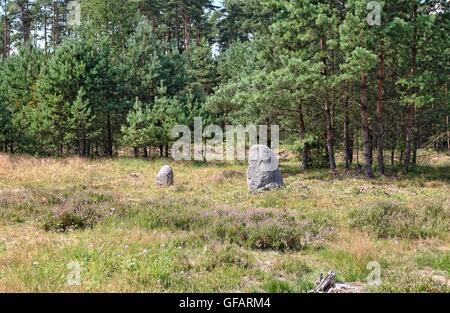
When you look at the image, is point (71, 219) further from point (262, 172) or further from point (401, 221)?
point (262, 172)

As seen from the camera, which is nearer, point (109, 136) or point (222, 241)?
point (222, 241)

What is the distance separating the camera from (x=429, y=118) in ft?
91.2

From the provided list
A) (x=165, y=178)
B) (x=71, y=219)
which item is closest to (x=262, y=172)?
(x=165, y=178)

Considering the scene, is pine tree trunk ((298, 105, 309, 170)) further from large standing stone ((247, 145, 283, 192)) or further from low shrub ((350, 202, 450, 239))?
low shrub ((350, 202, 450, 239))

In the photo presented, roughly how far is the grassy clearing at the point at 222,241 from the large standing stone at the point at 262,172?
1.05m

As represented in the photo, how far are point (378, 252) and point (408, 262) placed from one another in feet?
2.16

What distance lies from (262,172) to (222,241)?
928cm

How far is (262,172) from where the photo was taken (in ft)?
62.4

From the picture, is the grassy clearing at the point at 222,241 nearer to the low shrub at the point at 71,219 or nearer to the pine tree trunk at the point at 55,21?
the low shrub at the point at 71,219

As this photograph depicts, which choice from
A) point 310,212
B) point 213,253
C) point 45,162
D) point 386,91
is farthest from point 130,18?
point 213,253

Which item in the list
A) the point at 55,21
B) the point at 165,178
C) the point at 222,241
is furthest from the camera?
the point at 55,21

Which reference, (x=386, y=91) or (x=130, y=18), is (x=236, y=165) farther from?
(x=130, y=18)

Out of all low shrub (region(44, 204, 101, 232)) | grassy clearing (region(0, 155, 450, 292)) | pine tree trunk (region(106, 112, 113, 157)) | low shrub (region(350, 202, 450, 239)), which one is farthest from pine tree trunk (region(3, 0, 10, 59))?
low shrub (region(350, 202, 450, 239))

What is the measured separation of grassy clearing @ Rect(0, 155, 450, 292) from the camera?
6.84 m
